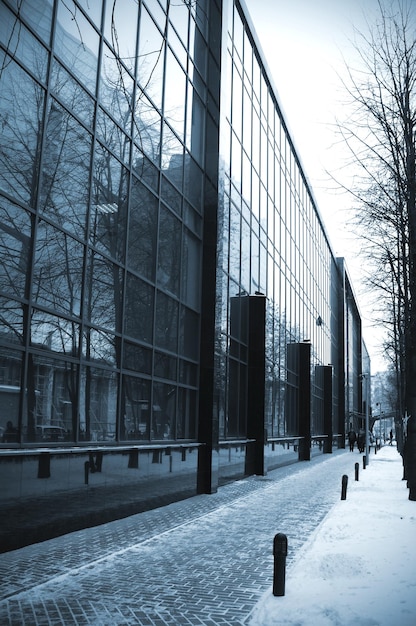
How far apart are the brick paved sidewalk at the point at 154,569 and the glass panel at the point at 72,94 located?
25.7ft

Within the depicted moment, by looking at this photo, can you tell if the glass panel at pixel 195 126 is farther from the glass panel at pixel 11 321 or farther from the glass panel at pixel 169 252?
the glass panel at pixel 11 321

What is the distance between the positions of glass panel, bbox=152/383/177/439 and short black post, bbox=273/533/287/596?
8.69m

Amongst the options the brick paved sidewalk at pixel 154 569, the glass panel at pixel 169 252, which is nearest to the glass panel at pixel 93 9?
the glass panel at pixel 169 252

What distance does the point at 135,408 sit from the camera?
14.6m

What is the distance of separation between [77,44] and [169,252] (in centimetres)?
636

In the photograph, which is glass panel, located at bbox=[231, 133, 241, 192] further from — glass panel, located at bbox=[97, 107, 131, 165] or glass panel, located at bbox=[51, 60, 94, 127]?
glass panel, located at bbox=[51, 60, 94, 127]

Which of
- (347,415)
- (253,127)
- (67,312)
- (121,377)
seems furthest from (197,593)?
(347,415)

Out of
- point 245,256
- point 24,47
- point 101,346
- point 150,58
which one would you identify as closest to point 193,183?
point 150,58

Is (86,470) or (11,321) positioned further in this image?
(86,470)

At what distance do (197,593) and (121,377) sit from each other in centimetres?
676

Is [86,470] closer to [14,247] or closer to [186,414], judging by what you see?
[14,247]

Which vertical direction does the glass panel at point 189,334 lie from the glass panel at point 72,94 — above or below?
below

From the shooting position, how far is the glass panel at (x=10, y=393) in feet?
31.4

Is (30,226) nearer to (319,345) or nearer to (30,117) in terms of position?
(30,117)
